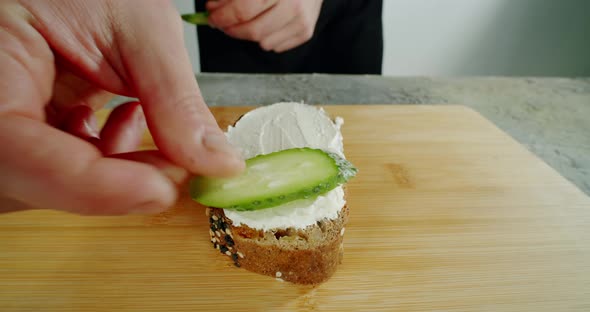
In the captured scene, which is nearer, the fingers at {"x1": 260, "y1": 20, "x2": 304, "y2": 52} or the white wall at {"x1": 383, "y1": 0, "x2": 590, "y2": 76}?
the fingers at {"x1": 260, "y1": 20, "x2": 304, "y2": 52}

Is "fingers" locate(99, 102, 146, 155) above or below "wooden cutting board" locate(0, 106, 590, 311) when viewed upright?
above

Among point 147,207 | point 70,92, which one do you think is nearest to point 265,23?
point 70,92

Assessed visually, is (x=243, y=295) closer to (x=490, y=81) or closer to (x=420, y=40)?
(x=490, y=81)

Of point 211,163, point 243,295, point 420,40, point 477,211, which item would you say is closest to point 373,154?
point 477,211

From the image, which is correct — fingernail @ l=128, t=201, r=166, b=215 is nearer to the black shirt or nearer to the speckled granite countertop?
the speckled granite countertop

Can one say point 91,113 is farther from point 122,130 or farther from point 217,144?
point 217,144

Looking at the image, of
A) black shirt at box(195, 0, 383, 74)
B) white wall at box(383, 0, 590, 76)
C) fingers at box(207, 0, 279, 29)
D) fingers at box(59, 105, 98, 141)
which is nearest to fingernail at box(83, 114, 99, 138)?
fingers at box(59, 105, 98, 141)

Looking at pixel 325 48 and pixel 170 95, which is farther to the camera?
pixel 325 48
